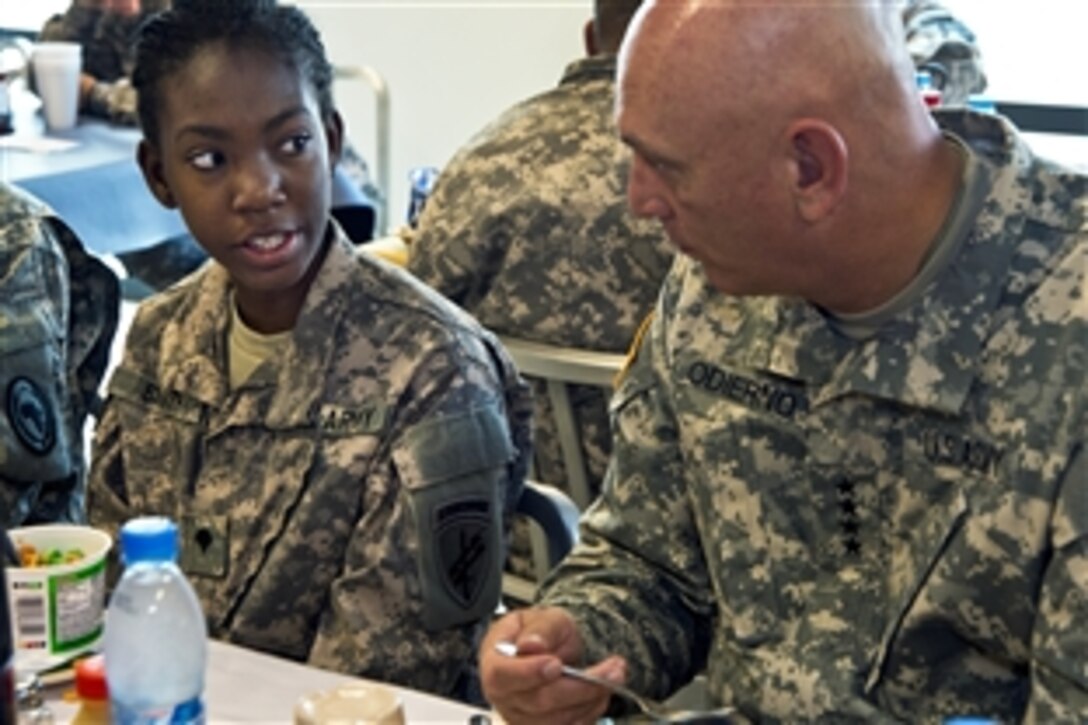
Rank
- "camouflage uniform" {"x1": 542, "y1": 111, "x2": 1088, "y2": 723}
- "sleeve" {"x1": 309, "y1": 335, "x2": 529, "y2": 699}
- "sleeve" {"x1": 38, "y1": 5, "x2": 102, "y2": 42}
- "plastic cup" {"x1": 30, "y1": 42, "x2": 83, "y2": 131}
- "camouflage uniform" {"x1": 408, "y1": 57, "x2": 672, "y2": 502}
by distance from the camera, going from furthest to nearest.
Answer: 1. "sleeve" {"x1": 38, "y1": 5, "x2": 102, "y2": 42}
2. "plastic cup" {"x1": 30, "y1": 42, "x2": 83, "y2": 131}
3. "camouflage uniform" {"x1": 408, "y1": 57, "x2": 672, "y2": 502}
4. "sleeve" {"x1": 309, "y1": 335, "x2": 529, "y2": 699}
5. "camouflage uniform" {"x1": 542, "y1": 111, "x2": 1088, "y2": 723}

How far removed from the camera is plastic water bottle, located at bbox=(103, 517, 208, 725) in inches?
48.4

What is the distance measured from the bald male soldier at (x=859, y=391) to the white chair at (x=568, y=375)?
0.77 meters

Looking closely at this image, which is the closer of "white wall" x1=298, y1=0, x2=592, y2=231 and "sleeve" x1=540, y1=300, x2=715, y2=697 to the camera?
"sleeve" x1=540, y1=300, x2=715, y2=697

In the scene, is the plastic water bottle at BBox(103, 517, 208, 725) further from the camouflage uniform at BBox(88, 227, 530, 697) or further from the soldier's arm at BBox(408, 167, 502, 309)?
the soldier's arm at BBox(408, 167, 502, 309)

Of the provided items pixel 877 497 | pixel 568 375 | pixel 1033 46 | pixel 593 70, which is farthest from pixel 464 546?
pixel 1033 46

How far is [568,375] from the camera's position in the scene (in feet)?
7.61

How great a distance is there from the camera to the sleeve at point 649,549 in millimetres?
1540

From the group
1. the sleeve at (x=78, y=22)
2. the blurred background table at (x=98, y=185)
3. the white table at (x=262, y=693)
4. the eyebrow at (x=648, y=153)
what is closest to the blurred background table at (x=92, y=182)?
the blurred background table at (x=98, y=185)

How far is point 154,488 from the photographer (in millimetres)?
1864

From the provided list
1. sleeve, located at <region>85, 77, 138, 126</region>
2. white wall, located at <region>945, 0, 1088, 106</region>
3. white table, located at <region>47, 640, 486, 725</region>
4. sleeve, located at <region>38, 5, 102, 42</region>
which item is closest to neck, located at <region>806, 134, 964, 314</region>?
white table, located at <region>47, 640, 486, 725</region>

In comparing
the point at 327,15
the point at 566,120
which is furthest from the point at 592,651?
the point at 327,15

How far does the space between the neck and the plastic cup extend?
2847 mm

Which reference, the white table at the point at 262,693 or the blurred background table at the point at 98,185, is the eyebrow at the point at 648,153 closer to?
the white table at the point at 262,693

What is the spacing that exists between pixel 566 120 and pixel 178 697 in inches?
58.4
